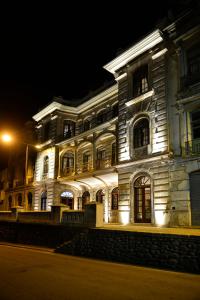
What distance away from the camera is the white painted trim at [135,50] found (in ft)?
62.8

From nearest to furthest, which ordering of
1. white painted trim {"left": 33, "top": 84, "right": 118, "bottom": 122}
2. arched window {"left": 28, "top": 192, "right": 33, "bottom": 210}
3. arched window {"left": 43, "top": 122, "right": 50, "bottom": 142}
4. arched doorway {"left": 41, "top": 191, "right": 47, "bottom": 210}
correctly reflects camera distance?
white painted trim {"left": 33, "top": 84, "right": 118, "bottom": 122}, arched doorway {"left": 41, "top": 191, "right": 47, "bottom": 210}, arched window {"left": 43, "top": 122, "right": 50, "bottom": 142}, arched window {"left": 28, "top": 192, "right": 33, "bottom": 210}

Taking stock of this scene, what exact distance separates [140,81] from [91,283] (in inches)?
626

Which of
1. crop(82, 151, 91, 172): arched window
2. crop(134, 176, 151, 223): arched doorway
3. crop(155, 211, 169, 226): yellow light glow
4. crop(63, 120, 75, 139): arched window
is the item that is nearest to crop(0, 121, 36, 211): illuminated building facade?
crop(63, 120, 75, 139): arched window

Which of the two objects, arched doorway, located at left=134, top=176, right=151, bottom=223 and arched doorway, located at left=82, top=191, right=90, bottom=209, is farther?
arched doorway, located at left=82, top=191, right=90, bottom=209

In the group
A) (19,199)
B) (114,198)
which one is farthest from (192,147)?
(19,199)

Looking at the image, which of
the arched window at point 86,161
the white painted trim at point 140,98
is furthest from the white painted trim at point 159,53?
the arched window at point 86,161

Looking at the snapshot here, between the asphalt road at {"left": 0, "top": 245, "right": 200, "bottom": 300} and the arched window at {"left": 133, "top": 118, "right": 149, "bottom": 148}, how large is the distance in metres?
9.88

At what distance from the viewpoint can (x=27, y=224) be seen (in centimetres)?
2080

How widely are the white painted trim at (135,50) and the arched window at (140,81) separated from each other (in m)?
1.22

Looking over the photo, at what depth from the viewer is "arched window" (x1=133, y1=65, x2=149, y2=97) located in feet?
66.8

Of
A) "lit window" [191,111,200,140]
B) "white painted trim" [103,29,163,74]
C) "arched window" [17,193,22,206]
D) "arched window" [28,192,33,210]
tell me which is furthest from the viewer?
"arched window" [17,193,22,206]

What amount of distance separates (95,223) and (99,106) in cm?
1504

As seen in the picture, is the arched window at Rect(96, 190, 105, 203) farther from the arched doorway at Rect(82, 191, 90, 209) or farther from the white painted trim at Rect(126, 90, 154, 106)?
the white painted trim at Rect(126, 90, 154, 106)

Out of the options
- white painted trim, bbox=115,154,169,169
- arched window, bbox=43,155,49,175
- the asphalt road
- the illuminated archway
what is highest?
arched window, bbox=43,155,49,175
